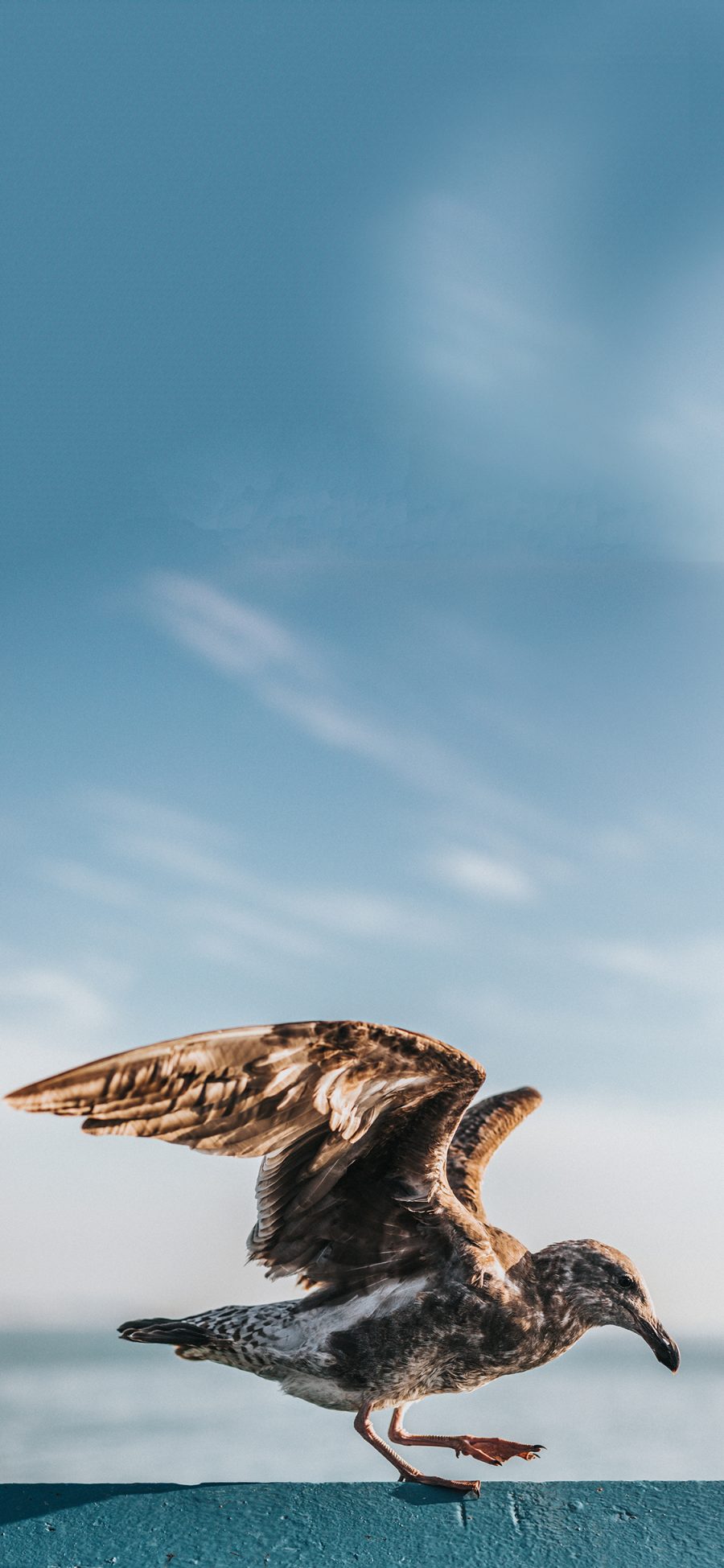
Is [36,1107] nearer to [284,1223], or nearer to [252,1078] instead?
[252,1078]

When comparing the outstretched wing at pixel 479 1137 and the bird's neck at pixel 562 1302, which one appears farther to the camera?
the outstretched wing at pixel 479 1137

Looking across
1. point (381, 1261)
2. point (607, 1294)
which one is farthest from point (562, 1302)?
point (381, 1261)

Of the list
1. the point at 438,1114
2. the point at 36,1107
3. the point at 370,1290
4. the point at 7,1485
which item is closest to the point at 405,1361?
the point at 370,1290

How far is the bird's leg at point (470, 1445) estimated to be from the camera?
5.68m

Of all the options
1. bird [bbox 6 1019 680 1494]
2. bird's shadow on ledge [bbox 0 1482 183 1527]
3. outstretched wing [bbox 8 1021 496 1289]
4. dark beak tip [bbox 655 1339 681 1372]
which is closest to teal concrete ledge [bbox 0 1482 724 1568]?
bird's shadow on ledge [bbox 0 1482 183 1527]

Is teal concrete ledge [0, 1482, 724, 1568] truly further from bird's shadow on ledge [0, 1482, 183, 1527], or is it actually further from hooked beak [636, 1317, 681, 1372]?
hooked beak [636, 1317, 681, 1372]

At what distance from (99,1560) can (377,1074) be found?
2.23 meters

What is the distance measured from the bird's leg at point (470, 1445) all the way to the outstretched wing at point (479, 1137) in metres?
1.21

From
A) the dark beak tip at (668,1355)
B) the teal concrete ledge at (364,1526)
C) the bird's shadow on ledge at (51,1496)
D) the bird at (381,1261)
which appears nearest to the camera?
the bird at (381,1261)

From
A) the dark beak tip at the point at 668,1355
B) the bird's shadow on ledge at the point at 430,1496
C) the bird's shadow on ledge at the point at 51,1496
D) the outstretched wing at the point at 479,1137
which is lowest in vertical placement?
the bird's shadow on ledge at the point at 51,1496

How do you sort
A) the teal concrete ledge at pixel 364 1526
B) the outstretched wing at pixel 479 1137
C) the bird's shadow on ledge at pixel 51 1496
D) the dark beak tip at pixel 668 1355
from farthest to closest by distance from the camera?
the outstretched wing at pixel 479 1137 < the dark beak tip at pixel 668 1355 < the bird's shadow on ledge at pixel 51 1496 < the teal concrete ledge at pixel 364 1526

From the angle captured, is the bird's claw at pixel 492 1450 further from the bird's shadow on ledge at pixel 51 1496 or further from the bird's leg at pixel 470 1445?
the bird's shadow on ledge at pixel 51 1496

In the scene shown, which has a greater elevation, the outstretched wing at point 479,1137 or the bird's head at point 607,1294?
the outstretched wing at point 479,1137

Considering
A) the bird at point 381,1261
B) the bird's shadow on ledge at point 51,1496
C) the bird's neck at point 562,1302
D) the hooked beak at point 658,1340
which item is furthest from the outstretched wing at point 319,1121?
the bird's shadow on ledge at point 51,1496
